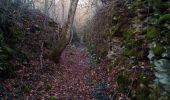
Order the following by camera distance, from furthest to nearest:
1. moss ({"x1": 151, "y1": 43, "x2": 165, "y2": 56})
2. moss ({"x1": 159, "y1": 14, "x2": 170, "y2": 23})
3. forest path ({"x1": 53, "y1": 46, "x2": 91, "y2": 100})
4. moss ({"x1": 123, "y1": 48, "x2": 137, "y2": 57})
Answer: moss ({"x1": 123, "y1": 48, "x2": 137, "y2": 57}) < forest path ({"x1": 53, "y1": 46, "x2": 91, "y2": 100}) < moss ({"x1": 159, "y1": 14, "x2": 170, "y2": 23}) < moss ({"x1": 151, "y1": 43, "x2": 165, "y2": 56})

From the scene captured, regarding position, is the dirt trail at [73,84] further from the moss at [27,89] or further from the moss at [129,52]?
the moss at [129,52]

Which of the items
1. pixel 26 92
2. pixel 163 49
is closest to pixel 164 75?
pixel 163 49

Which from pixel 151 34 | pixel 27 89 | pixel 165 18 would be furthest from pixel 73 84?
pixel 165 18

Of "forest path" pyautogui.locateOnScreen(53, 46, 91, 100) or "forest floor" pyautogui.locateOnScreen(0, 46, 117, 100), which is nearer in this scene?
"forest floor" pyautogui.locateOnScreen(0, 46, 117, 100)

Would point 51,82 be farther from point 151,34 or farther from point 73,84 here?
point 151,34

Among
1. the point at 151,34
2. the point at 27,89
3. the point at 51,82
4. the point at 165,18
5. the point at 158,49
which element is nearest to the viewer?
the point at 158,49

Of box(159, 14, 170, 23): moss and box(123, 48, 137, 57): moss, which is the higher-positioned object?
box(159, 14, 170, 23): moss

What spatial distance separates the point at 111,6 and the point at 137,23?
18.0 feet

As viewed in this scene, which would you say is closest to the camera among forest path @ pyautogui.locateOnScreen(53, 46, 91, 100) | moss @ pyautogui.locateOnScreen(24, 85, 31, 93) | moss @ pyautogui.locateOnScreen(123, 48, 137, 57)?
moss @ pyautogui.locateOnScreen(24, 85, 31, 93)

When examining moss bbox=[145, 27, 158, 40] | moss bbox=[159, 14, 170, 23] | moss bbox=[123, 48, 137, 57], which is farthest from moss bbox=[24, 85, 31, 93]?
moss bbox=[159, 14, 170, 23]

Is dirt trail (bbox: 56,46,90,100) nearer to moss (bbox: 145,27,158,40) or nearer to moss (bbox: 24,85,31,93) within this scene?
moss (bbox: 24,85,31,93)

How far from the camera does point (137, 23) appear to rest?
13258 millimetres

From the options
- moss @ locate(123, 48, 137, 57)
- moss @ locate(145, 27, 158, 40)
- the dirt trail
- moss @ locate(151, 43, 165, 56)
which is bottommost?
the dirt trail

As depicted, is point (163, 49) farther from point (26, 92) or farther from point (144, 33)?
point (26, 92)
